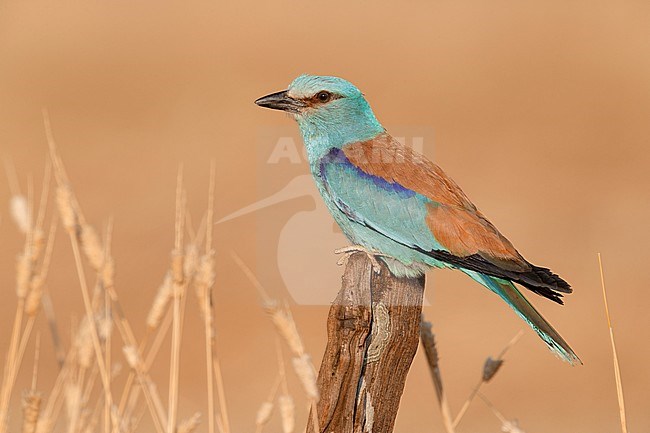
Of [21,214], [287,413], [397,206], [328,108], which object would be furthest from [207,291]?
[328,108]

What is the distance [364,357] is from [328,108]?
5.40 feet

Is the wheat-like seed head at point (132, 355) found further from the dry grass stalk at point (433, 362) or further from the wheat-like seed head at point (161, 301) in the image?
the dry grass stalk at point (433, 362)

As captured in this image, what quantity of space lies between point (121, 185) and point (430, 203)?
385 inches

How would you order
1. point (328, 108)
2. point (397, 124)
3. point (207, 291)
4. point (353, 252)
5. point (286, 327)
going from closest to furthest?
point (286, 327) < point (207, 291) < point (353, 252) < point (328, 108) < point (397, 124)

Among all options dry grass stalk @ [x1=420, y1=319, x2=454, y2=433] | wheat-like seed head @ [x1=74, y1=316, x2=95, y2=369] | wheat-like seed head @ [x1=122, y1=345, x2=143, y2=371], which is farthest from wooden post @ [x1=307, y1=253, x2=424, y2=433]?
wheat-like seed head @ [x1=74, y1=316, x2=95, y2=369]

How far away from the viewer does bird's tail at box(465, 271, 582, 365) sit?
419cm

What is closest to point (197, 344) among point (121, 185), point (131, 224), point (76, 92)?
point (131, 224)

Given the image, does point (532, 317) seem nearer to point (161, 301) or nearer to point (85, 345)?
point (161, 301)

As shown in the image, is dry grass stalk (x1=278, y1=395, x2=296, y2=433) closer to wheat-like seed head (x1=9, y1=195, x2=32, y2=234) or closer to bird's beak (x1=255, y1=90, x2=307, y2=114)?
wheat-like seed head (x1=9, y1=195, x2=32, y2=234)

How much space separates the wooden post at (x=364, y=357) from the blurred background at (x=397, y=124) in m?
1.64

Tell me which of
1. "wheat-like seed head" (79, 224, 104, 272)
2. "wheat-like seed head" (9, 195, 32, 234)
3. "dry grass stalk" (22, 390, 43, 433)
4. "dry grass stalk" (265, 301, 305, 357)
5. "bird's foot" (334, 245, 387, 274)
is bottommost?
"dry grass stalk" (22, 390, 43, 433)

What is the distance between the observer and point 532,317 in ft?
14.1

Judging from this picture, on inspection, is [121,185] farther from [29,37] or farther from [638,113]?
[638,113]

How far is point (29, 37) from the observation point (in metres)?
18.7
